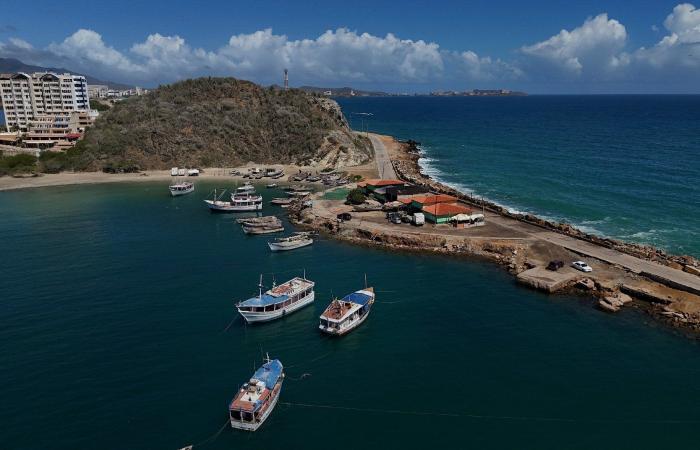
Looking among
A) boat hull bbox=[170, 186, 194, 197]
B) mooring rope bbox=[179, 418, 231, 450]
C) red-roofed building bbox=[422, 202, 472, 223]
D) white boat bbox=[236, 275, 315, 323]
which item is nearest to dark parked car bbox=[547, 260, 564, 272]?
red-roofed building bbox=[422, 202, 472, 223]

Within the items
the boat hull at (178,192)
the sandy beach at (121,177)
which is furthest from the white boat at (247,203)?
the sandy beach at (121,177)

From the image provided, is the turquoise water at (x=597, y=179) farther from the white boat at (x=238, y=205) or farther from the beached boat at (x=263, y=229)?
the white boat at (x=238, y=205)

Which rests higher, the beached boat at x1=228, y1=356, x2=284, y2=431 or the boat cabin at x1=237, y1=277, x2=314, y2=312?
the boat cabin at x1=237, y1=277, x2=314, y2=312

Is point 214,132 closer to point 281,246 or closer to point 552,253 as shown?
point 281,246

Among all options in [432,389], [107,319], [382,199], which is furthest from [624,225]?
[107,319]

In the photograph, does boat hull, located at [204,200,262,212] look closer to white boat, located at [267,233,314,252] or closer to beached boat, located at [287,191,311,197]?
beached boat, located at [287,191,311,197]

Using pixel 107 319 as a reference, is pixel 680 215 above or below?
above

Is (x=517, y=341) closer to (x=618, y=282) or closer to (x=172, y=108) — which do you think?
(x=618, y=282)
